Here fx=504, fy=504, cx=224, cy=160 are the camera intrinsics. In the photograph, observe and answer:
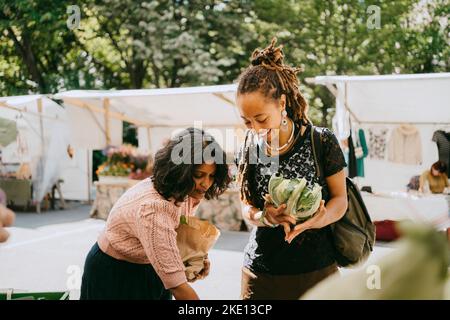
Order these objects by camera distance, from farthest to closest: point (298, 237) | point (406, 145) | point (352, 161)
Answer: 1. point (406, 145)
2. point (352, 161)
3. point (298, 237)

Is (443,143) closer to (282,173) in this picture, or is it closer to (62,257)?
(62,257)

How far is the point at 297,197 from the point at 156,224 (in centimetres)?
47

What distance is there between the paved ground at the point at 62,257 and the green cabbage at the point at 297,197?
2.39 meters

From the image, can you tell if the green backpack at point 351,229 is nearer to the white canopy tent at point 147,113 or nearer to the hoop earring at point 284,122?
the hoop earring at point 284,122

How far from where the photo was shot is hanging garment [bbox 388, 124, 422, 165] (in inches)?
350

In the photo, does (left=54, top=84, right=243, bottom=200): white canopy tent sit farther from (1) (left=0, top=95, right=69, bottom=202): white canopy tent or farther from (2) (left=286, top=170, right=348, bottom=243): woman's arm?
(2) (left=286, top=170, right=348, bottom=243): woman's arm

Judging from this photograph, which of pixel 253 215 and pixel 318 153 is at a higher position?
pixel 318 153

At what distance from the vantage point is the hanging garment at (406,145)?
8.90 m

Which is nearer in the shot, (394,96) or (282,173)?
(282,173)

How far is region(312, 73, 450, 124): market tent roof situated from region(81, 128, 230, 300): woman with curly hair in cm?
541

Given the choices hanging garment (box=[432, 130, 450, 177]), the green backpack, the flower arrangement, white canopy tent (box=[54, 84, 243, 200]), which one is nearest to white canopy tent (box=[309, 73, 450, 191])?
hanging garment (box=[432, 130, 450, 177])

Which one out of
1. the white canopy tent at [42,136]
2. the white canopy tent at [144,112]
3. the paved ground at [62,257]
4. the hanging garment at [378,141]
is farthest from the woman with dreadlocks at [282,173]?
the white canopy tent at [42,136]

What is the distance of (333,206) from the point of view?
1788mm

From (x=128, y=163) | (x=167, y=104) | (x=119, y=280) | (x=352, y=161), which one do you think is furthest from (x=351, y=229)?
(x=167, y=104)
